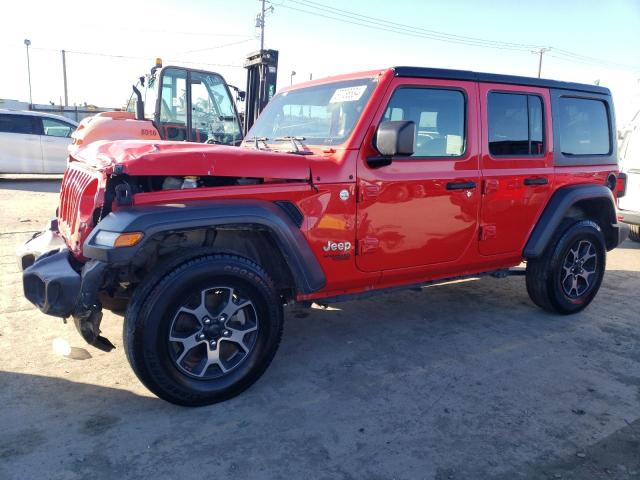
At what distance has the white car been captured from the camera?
1288 centimetres

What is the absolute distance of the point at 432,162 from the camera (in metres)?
3.66

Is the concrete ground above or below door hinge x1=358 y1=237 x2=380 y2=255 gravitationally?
below

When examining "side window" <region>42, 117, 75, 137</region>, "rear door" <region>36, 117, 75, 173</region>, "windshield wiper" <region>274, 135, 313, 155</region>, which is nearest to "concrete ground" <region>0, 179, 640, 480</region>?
"windshield wiper" <region>274, 135, 313, 155</region>

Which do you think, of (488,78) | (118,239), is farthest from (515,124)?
(118,239)

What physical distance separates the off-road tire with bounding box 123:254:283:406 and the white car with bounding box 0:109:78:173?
11943 millimetres

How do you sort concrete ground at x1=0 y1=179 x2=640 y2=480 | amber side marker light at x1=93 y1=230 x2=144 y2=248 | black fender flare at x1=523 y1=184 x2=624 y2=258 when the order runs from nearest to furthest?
A: concrete ground at x1=0 y1=179 x2=640 y2=480
amber side marker light at x1=93 y1=230 x2=144 y2=248
black fender flare at x1=523 y1=184 x2=624 y2=258

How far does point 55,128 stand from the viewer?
13.4 metres

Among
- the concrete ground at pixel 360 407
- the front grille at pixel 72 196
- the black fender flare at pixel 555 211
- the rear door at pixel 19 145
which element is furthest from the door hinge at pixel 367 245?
the rear door at pixel 19 145

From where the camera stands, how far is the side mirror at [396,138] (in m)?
3.12

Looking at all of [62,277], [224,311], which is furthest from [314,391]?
[62,277]

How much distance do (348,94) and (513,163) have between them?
1.53 m

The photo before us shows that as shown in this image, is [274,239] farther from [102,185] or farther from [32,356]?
[32,356]

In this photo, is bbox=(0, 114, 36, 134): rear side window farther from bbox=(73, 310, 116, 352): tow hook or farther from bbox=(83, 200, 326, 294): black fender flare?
bbox=(83, 200, 326, 294): black fender flare

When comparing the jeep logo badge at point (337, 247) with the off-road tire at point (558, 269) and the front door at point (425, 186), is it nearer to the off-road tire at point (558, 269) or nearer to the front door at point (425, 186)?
the front door at point (425, 186)
